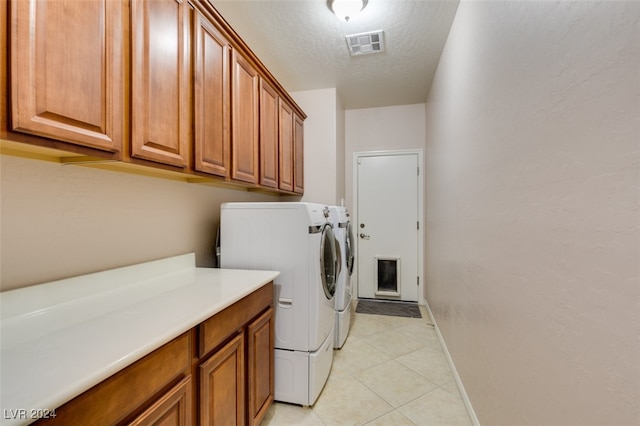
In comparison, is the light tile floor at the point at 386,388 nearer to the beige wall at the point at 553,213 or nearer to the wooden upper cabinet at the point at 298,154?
the beige wall at the point at 553,213

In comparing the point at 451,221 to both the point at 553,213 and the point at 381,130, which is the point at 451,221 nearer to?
the point at 553,213

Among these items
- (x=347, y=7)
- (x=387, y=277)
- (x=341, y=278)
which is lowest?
(x=387, y=277)

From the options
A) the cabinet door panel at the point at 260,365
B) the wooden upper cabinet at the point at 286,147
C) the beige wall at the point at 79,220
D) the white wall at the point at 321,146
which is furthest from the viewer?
the white wall at the point at 321,146

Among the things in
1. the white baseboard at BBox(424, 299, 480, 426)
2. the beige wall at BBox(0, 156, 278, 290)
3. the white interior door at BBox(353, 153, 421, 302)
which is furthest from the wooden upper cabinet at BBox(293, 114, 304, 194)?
the white baseboard at BBox(424, 299, 480, 426)

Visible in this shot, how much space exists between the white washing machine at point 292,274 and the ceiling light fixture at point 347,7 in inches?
52.0

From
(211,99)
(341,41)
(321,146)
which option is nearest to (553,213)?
(211,99)

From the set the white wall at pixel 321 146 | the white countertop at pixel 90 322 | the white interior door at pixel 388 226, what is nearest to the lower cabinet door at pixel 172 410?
the white countertop at pixel 90 322

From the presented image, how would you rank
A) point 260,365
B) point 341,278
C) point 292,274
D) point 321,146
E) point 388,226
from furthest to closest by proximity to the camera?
point 388,226
point 321,146
point 341,278
point 292,274
point 260,365

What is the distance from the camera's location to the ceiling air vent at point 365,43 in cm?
213

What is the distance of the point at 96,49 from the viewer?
0.92m

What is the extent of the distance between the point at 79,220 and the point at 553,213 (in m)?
1.77

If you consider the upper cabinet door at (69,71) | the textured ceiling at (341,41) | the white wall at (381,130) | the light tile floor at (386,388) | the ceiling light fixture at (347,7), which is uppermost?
the textured ceiling at (341,41)

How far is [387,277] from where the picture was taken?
3688 millimetres

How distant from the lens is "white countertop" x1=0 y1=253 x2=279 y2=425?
1.91ft
